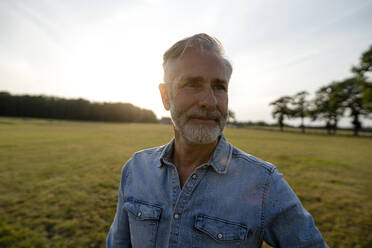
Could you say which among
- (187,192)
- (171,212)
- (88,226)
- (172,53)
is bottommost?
(88,226)

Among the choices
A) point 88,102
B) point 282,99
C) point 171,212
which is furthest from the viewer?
point 88,102

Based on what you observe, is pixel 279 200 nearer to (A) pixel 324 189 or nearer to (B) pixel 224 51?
(B) pixel 224 51

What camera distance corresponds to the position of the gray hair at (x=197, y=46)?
6.30 ft

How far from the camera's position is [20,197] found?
18.6 feet

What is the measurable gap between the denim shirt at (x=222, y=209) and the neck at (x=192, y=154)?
0.46ft

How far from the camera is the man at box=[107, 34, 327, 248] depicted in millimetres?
1502

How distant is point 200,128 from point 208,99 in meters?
0.32

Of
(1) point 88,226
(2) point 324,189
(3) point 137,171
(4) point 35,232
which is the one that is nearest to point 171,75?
(3) point 137,171

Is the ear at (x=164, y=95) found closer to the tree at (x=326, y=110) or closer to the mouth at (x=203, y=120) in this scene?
the mouth at (x=203, y=120)

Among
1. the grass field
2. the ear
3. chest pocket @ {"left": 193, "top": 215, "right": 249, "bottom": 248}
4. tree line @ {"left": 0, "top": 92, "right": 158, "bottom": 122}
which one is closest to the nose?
the ear

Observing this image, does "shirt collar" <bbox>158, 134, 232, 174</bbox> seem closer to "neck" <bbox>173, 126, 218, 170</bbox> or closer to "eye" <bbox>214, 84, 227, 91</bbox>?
"neck" <bbox>173, 126, 218, 170</bbox>

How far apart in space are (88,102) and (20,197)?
296 ft

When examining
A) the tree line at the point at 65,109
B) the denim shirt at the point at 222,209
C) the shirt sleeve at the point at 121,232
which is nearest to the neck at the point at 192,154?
the denim shirt at the point at 222,209

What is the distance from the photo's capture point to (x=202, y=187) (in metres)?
1.71
